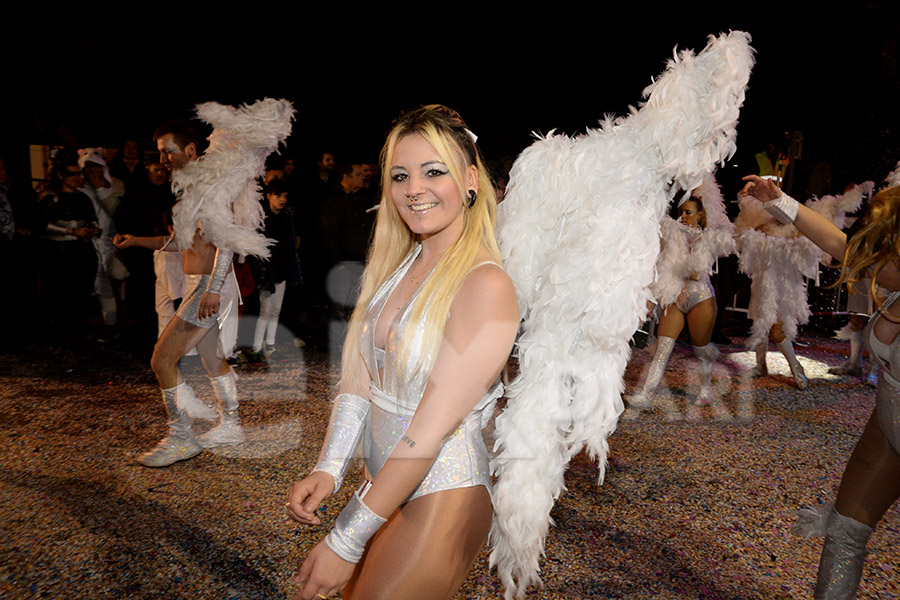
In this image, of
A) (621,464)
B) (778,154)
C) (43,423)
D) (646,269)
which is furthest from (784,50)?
(43,423)

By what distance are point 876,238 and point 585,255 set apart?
118 centimetres

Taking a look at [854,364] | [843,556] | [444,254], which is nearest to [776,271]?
[854,364]

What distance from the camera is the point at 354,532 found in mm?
1273

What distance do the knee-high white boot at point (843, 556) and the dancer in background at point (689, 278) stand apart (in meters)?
3.14

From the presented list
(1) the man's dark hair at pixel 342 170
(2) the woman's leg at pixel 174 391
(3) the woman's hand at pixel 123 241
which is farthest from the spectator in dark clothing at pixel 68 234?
(2) the woman's leg at pixel 174 391

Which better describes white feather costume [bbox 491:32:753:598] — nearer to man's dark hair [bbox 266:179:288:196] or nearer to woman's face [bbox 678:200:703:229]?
woman's face [bbox 678:200:703:229]

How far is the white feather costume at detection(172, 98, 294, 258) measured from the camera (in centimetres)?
355

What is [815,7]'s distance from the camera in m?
8.45

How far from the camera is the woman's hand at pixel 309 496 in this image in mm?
1417

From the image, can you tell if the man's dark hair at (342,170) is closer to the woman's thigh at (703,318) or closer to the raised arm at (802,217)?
the woman's thigh at (703,318)

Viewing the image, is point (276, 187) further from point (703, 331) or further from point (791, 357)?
point (791, 357)

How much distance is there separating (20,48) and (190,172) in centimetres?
784

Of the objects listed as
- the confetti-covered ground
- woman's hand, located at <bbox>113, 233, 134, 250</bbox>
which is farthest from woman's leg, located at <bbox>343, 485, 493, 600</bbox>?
woman's hand, located at <bbox>113, 233, 134, 250</bbox>

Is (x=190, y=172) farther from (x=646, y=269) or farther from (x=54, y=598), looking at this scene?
(x=646, y=269)
